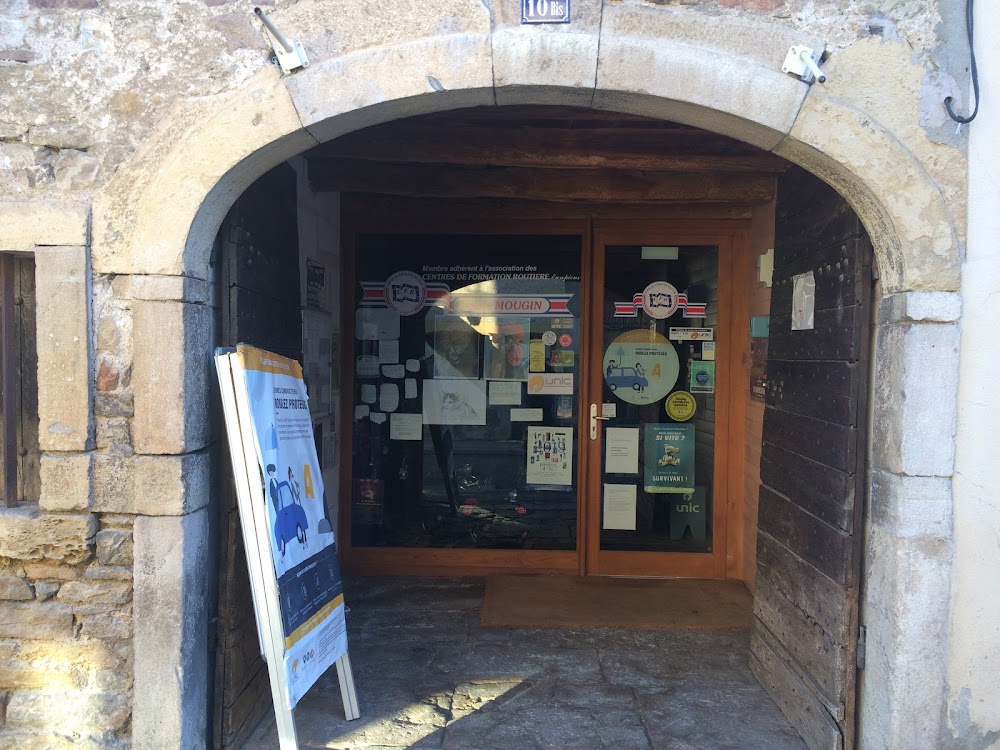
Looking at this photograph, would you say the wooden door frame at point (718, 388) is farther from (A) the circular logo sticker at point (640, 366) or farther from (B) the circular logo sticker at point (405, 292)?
(B) the circular logo sticker at point (405, 292)

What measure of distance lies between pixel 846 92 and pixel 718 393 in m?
2.59

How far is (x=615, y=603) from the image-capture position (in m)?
4.34

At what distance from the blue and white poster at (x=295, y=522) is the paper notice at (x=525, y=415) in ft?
6.82

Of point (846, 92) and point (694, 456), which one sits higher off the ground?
point (846, 92)

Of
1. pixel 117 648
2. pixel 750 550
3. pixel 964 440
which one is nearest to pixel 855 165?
Result: pixel 964 440

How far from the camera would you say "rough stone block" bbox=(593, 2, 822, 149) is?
247 cm

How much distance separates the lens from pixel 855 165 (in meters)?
2.46

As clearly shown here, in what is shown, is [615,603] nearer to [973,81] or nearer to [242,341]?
[242,341]

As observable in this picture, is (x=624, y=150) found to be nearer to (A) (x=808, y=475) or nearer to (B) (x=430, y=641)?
(A) (x=808, y=475)

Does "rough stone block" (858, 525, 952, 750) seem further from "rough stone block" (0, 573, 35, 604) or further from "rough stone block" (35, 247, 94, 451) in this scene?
"rough stone block" (0, 573, 35, 604)

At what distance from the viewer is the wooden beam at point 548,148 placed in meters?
3.73

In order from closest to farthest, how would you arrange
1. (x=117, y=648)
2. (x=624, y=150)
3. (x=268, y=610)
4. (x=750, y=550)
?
(x=268, y=610) < (x=117, y=648) < (x=624, y=150) < (x=750, y=550)

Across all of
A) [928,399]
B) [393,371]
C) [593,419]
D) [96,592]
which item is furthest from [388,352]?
[928,399]

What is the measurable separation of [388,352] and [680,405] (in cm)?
207
